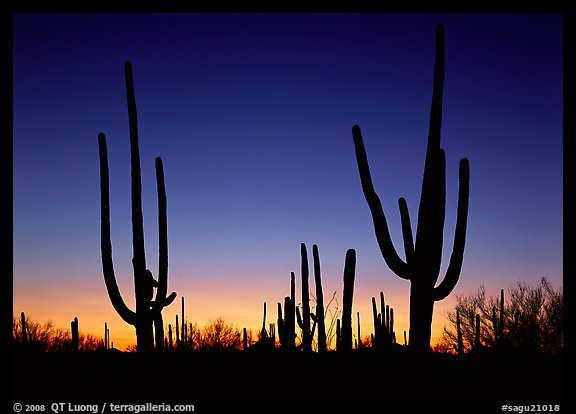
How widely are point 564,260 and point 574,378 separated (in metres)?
2.11

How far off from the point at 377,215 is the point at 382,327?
1177 cm

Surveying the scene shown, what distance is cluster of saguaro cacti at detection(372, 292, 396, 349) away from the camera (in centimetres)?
2189

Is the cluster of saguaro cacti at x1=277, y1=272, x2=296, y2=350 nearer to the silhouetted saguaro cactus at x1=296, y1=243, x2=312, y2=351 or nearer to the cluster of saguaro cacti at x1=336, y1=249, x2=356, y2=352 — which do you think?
the silhouetted saguaro cactus at x1=296, y1=243, x2=312, y2=351

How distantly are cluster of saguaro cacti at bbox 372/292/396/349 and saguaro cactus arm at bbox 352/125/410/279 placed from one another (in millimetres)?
8822

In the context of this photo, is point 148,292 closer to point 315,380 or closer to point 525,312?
point 315,380

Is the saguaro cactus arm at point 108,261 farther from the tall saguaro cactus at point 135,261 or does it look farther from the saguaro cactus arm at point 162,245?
the saguaro cactus arm at point 162,245

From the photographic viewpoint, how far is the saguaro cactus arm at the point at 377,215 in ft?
37.9

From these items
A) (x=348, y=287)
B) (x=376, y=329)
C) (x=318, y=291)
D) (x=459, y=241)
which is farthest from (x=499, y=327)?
(x=459, y=241)

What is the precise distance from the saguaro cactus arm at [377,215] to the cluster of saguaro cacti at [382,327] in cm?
882

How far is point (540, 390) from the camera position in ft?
47.4

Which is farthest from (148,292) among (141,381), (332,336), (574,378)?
(332,336)

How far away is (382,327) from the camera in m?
22.9

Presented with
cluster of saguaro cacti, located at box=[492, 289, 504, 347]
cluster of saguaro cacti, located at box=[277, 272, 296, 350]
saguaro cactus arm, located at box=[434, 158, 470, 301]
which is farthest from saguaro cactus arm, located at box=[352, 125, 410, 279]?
cluster of saguaro cacti, located at box=[492, 289, 504, 347]

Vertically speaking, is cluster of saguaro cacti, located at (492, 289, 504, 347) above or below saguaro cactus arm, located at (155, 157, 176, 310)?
below
